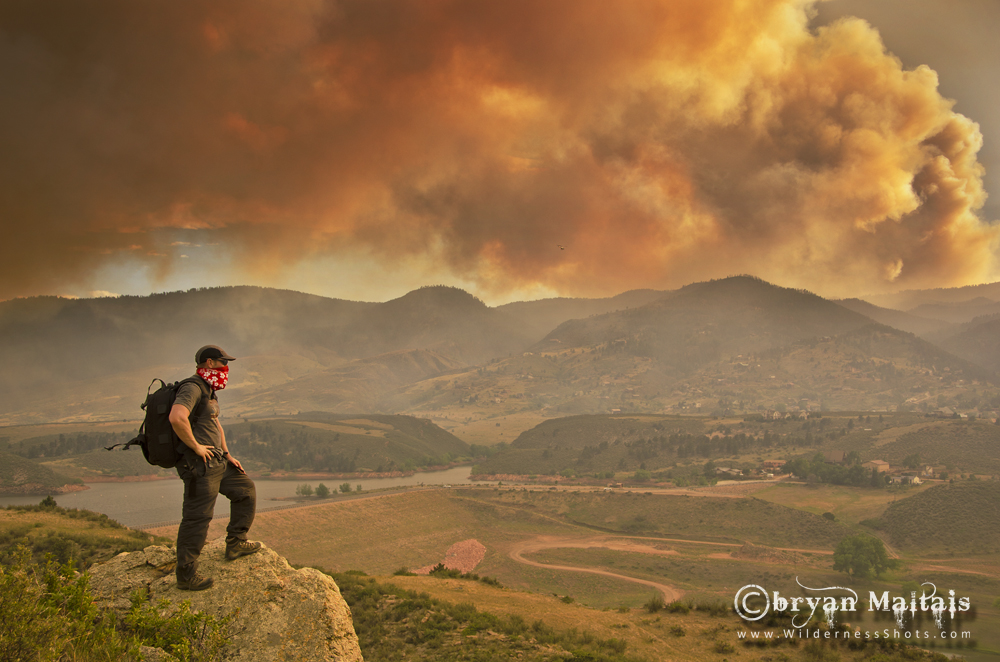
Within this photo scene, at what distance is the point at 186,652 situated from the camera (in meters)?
5.23

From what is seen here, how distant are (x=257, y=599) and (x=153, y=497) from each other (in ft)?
426

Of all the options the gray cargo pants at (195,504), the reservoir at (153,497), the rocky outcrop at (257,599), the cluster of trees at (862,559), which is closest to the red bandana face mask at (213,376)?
the gray cargo pants at (195,504)

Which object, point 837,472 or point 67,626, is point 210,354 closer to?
point 67,626

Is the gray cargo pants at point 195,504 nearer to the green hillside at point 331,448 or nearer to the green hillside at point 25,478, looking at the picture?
the green hillside at point 25,478

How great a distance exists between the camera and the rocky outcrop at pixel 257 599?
7.58 metres

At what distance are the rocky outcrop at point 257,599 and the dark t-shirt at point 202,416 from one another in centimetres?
199

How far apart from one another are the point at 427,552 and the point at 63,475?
95.9m

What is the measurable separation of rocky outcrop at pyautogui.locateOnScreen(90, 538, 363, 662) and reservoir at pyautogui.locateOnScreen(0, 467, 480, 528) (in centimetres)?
8445

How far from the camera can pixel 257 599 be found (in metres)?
8.00

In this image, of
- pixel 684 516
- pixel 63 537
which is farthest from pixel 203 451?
pixel 684 516

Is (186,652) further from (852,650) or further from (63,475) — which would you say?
(63,475)

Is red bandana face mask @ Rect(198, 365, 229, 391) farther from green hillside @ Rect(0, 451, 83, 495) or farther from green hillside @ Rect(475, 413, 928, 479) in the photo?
green hillside @ Rect(0, 451, 83, 495)

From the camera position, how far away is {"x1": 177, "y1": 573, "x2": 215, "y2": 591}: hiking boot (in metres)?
7.88

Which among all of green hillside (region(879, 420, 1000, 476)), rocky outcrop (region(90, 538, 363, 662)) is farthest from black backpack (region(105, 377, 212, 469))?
green hillside (region(879, 420, 1000, 476))
